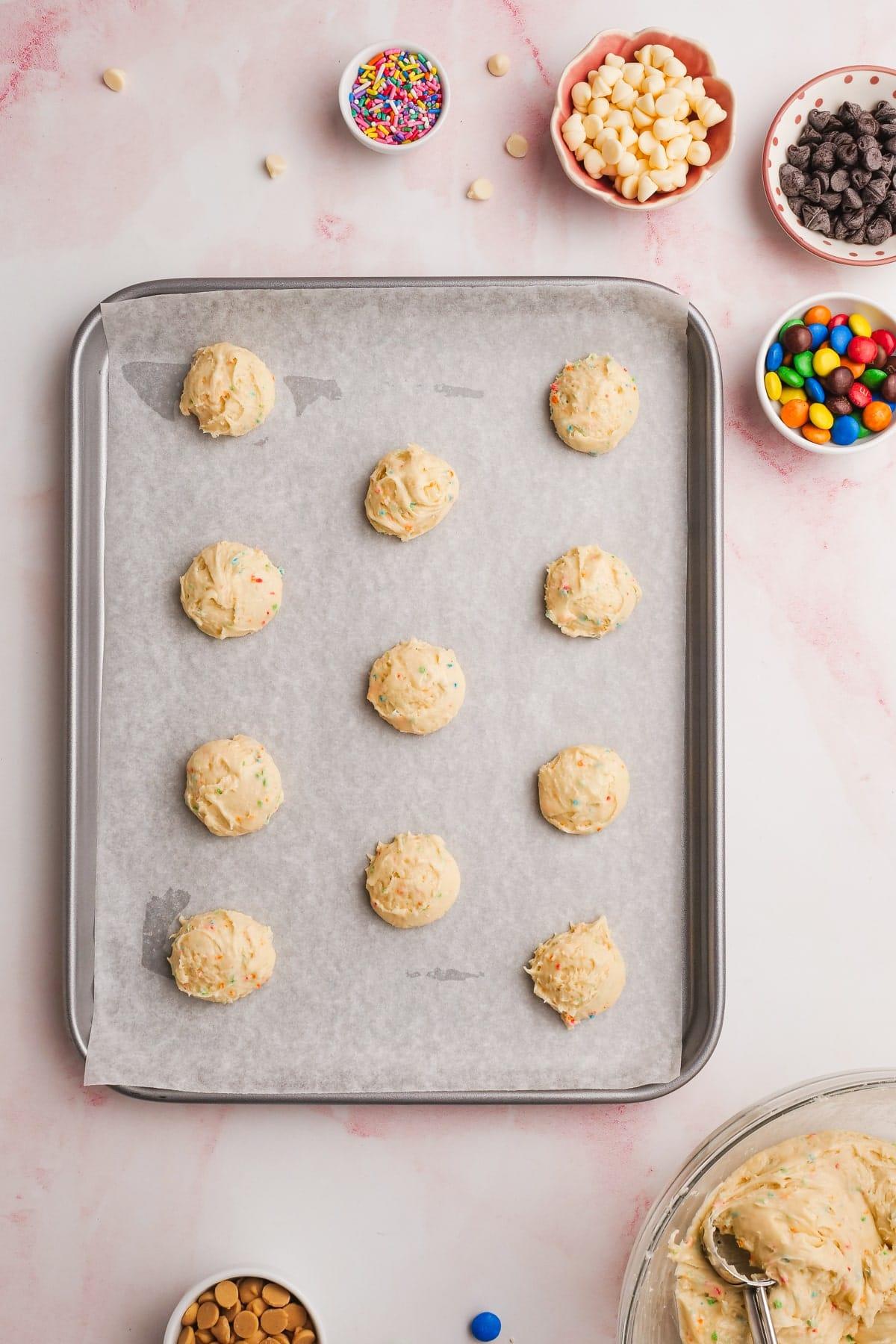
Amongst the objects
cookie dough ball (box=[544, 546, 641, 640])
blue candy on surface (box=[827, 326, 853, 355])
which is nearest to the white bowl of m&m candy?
blue candy on surface (box=[827, 326, 853, 355])

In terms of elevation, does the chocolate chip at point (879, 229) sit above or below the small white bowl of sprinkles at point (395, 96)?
below

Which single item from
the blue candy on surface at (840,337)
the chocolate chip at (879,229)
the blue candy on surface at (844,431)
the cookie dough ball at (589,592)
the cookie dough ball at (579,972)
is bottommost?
the cookie dough ball at (579,972)

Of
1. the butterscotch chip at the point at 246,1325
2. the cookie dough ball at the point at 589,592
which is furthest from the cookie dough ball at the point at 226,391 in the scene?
the butterscotch chip at the point at 246,1325

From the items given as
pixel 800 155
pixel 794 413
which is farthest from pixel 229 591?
pixel 800 155

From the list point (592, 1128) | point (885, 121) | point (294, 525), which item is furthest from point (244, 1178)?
point (885, 121)

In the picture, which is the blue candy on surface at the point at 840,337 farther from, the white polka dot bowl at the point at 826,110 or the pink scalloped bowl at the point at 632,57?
the pink scalloped bowl at the point at 632,57

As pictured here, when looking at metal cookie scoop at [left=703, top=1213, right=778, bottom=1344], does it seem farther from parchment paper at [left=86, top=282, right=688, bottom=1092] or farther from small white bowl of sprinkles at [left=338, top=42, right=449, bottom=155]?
small white bowl of sprinkles at [left=338, top=42, right=449, bottom=155]

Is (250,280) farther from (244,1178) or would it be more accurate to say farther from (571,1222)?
(571,1222)

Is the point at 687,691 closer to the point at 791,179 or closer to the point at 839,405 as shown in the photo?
the point at 839,405
